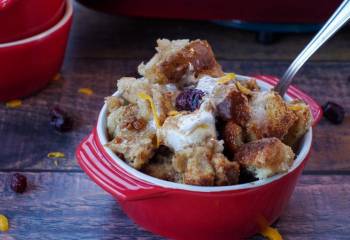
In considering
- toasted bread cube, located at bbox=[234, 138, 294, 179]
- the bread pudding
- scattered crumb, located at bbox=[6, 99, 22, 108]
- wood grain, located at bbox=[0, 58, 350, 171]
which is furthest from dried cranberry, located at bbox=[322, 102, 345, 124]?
scattered crumb, located at bbox=[6, 99, 22, 108]

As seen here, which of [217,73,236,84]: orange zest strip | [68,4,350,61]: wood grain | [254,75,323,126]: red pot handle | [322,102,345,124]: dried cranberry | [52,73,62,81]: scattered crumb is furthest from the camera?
[68,4,350,61]: wood grain

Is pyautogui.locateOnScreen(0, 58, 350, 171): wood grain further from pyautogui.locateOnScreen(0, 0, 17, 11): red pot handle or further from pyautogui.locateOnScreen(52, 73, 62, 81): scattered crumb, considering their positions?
pyautogui.locateOnScreen(0, 0, 17, 11): red pot handle

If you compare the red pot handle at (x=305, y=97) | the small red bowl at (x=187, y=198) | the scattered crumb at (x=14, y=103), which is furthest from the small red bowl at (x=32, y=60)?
the red pot handle at (x=305, y=97)

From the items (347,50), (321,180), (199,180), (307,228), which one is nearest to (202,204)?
(199,180)

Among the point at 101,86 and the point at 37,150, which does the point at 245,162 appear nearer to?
the point at 37,150

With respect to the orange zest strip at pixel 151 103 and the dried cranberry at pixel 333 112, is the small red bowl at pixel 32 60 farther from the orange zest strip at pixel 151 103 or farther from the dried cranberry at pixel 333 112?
the dried cranberry at pixel 333 112

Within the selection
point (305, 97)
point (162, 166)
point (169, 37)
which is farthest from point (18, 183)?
point (169, 37)
